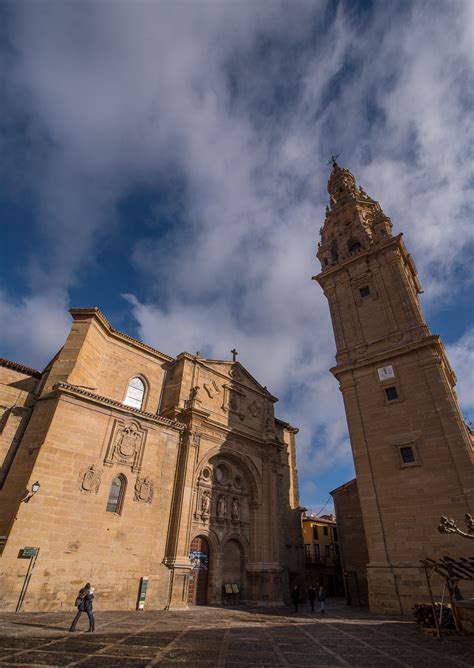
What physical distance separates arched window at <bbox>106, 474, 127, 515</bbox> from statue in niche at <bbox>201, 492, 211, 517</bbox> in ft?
18.4

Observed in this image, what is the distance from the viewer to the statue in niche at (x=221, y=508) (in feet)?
72.1

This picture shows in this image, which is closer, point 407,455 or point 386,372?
point 407,455

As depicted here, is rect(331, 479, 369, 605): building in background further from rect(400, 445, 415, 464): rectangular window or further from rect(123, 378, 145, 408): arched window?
rect(123, 378, 145, 408): arched window

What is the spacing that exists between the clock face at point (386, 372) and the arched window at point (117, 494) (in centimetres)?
1571

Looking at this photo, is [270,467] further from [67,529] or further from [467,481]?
[67,529]

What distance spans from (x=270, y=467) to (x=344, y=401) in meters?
7.70

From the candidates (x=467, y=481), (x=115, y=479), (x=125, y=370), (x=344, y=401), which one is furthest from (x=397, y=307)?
(x=115, y=479)

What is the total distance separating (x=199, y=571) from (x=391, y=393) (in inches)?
593

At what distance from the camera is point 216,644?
9055mm

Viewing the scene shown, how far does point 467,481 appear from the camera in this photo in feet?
54.0

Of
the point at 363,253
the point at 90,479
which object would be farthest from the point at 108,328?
the point at 363,253

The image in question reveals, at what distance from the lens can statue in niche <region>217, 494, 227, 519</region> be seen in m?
22.0

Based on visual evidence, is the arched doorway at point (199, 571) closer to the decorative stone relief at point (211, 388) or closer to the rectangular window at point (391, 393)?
the decorative stone relief at point (211, 388)

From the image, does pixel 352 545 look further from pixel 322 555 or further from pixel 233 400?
pixel 322 555
